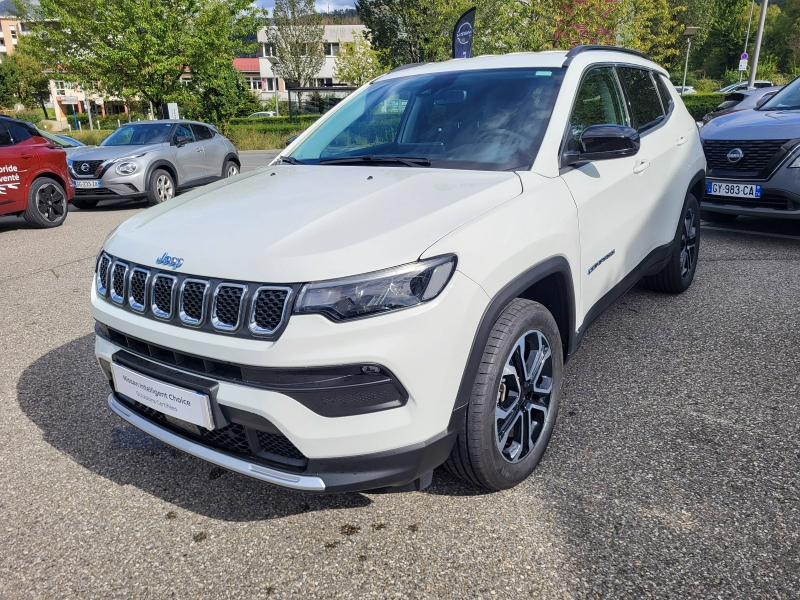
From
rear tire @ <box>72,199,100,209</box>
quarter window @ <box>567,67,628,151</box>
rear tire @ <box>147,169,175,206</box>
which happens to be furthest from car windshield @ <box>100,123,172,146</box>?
quarter window @ <box>567,67,628,151</box>

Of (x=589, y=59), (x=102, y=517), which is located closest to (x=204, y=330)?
(x=102, y=517)

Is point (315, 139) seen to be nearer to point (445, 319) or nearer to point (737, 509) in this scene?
point (445, 319)

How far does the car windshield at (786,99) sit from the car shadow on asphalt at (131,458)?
6.80 meters

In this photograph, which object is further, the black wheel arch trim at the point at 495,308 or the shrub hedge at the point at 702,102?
the shrub hedge at the point at 702,102

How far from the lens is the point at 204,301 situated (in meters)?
2.11

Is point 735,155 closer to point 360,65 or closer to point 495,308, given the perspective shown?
point 495,308

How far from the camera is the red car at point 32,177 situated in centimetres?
854

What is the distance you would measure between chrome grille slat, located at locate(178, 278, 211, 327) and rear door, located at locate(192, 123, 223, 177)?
1116cm

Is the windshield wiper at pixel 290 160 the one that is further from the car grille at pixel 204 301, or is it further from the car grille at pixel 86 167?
the car grille at pixel 86 167

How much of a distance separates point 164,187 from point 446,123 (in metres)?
9.39

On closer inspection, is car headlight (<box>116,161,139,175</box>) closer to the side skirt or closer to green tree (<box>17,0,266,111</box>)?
the side skirt

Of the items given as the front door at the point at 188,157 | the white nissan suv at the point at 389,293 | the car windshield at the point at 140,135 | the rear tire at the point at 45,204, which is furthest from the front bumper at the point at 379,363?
the car windshield at the point at 140,135

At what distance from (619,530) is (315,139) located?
2533 mm

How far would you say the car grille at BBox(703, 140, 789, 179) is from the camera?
6.18 m
